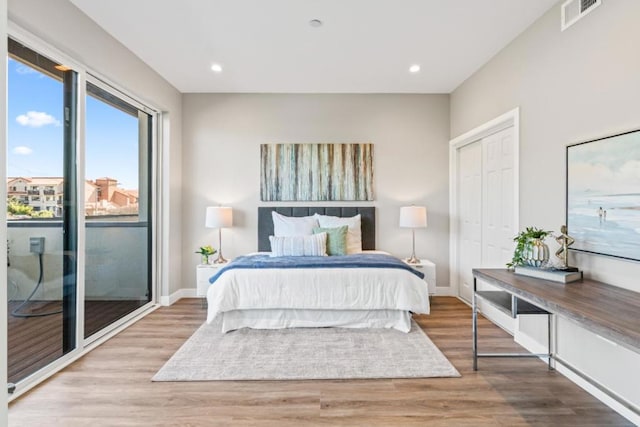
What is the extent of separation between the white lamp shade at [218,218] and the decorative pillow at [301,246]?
2.55 ft

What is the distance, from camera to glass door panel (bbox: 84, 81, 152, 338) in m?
3.11

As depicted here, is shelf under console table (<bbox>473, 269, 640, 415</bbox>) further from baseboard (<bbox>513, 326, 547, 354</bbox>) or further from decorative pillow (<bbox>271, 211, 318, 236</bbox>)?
decorative pillow (<bbox>271, 211, 318, 236</bbox>)

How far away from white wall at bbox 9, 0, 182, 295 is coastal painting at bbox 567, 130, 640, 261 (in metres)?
3.84

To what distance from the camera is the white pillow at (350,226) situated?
4375 mm

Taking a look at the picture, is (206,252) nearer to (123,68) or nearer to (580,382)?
(123,68)

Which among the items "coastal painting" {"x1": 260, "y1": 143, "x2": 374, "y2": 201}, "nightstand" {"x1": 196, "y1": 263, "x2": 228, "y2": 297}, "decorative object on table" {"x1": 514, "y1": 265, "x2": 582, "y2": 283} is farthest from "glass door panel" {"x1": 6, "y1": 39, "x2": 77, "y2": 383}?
"decorative object on table" {"x1": 514, "y1": 265, "x2": 582, "y2": 283}

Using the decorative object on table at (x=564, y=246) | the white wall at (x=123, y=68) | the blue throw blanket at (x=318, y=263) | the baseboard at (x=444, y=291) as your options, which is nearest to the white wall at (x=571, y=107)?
the decorative object on table at (x=564, y=246)

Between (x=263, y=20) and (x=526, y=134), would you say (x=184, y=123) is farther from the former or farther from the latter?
(x=526, y=134)

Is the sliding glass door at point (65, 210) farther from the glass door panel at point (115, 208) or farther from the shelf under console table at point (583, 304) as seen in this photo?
the shelf under console table at point (583, 304)

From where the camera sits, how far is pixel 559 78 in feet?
8.57

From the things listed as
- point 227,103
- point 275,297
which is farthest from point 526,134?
point 227,103

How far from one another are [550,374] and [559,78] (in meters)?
2.25

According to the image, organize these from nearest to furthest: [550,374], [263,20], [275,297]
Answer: [550,374] → [263,20] → [275,297]

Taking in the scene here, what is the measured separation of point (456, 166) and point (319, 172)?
6.21 feet
